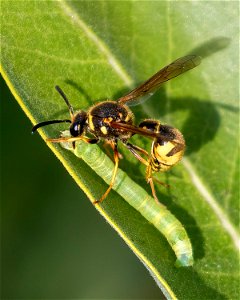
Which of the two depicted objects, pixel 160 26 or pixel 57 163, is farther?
pixel 57 163

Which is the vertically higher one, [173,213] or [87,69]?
[87,69]

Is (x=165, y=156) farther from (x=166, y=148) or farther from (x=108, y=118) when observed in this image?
(x=108, y=118)

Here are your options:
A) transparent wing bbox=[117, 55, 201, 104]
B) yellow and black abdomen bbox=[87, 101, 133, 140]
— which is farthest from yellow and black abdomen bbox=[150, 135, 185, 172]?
transparent wing bbox=[117, 55, 201, 104]

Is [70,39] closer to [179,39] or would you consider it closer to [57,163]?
[179,39]

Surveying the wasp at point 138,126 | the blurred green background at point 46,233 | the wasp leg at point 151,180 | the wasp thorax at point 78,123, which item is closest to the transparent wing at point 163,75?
the wasp at point 138,126

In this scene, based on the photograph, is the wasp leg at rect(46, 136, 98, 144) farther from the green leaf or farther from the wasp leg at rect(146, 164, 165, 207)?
the wasp leg at rect(146, 164, 165, 207)

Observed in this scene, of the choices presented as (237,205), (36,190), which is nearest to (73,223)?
(36,190)

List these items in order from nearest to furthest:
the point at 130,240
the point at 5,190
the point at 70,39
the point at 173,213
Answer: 1. the point at 130,240
2. the point at 70,39
3. the point at 173,213
4. the point at 5,190
